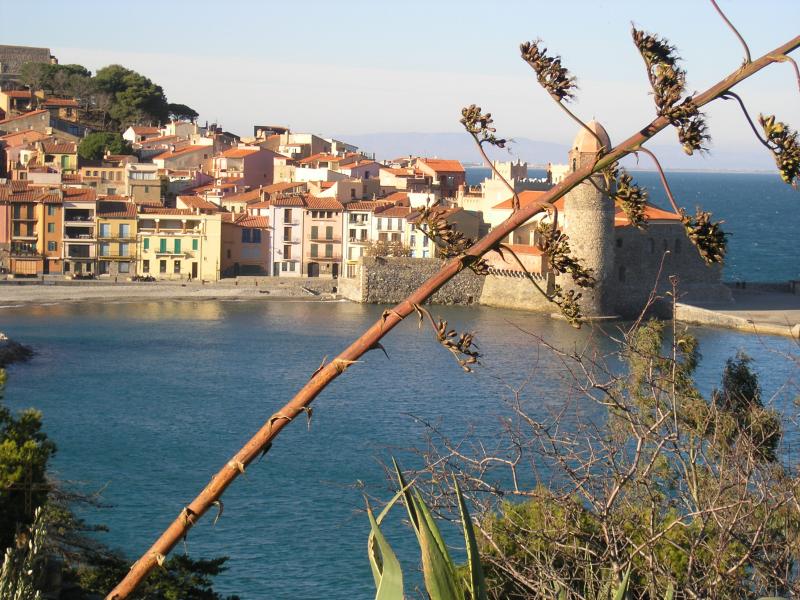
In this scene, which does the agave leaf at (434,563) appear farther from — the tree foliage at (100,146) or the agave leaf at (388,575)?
the tree foliage at (100,146)

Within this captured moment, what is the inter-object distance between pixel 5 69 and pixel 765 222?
53955mm

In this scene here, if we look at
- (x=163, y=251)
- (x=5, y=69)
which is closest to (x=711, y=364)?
(x=163, y=251)

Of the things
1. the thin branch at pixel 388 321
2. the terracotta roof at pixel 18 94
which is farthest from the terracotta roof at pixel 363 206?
the thin branch at pixel 388 321

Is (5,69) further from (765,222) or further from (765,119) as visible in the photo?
(765,119)

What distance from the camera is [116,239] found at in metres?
40.5

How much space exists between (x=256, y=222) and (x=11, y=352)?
593 inches

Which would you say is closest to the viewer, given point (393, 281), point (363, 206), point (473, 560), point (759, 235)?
point (473, 560)

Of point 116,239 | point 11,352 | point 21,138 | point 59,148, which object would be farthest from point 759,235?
point 11,352

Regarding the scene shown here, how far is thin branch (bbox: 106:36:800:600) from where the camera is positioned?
1371 mm

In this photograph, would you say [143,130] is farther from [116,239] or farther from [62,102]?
[116,239]

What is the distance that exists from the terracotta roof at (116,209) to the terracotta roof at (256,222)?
3.66m

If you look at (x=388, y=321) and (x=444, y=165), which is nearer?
(x=388, y=321)

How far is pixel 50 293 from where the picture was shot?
124 ft

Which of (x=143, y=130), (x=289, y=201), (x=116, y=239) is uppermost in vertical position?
(x=143, y=130)
